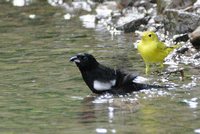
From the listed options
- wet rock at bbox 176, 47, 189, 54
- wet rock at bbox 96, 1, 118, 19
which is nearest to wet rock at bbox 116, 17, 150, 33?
wet rock at bbox 96, 1, 118, 19

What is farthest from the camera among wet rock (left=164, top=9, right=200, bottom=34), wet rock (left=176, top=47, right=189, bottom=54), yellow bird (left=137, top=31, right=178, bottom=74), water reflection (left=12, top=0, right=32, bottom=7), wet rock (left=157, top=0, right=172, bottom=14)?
water reflection (left=12, top=0, right=32, bottom=7)

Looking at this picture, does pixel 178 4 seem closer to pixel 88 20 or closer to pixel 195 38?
pixel 88 20

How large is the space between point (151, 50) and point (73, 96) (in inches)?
76.6

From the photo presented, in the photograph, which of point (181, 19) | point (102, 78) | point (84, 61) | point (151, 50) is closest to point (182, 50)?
point (151, 50)

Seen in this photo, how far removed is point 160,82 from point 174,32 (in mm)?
4245

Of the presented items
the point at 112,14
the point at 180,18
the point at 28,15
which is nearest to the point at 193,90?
the point at 180,18

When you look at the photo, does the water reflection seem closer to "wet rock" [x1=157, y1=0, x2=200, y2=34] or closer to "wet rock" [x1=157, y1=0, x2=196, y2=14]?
"wet rock" [x1=157, y1=0, x2=196, y2=14]

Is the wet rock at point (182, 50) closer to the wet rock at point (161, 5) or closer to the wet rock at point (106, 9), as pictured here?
the wet rock at point (161, 5)

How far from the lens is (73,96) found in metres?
8.08

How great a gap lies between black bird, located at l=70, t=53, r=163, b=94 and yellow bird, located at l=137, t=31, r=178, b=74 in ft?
4.75

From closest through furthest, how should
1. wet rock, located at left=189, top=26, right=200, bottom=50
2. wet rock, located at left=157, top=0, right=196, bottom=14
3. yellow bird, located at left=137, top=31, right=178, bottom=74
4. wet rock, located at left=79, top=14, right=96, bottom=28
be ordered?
1. yellow bird, located at left=137, top=31, right=178, bottom=74
2. wet rock, located at left=189, top=26, right=200, bottom=50
3. wet rock, located at left=157, top=0, right=196, bottom=14
4. wet rock, located at left=79, top=14, right=96, bottom=28

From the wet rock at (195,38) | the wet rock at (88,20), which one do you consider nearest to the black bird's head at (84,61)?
the wet rock at (195,38)

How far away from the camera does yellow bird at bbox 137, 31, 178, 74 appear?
31.7 ft

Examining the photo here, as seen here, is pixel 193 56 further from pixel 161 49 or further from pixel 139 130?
pixel 139 130
